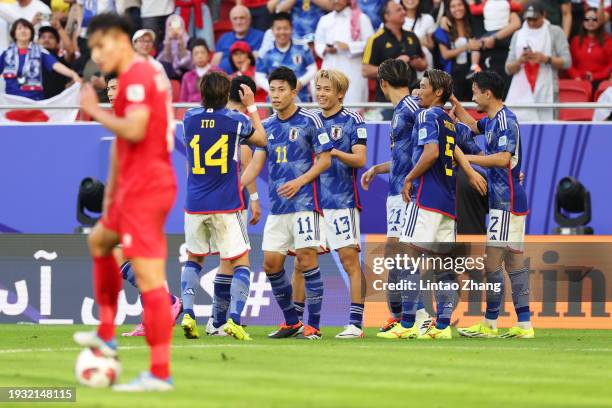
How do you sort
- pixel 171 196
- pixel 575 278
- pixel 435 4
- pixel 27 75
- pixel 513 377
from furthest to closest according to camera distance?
pixel 435 4
pixel 27 75
pixel 575 278
pixel 513 377
pixel 171 196

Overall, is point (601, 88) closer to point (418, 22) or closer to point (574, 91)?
point (574, 91)

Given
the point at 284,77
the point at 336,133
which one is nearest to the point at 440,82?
the point at 336,133

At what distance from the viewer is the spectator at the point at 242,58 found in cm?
1803

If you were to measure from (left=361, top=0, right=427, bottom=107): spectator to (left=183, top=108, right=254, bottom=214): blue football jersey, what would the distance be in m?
5.61

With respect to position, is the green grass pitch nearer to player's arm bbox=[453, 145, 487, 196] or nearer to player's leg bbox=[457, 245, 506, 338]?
player's leg bbox=[457, 245, 506, 338]

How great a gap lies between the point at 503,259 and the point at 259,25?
305 inches

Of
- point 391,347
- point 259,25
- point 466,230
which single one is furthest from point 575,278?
point 259,25

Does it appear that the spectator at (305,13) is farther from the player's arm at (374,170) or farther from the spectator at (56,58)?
the player's arm at (374,170)

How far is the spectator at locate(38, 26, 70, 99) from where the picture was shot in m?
17.8

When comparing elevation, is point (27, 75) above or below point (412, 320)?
above

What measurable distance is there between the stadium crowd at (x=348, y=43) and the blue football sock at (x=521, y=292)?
15.6ft

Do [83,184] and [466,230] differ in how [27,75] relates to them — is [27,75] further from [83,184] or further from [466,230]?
[466,230]

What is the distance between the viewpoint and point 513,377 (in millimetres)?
8633
